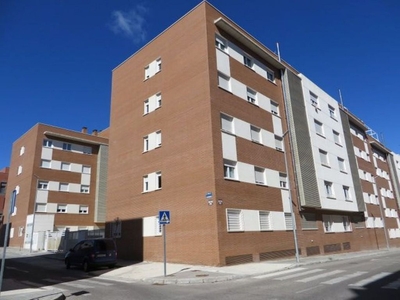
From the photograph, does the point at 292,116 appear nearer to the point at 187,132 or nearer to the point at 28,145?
the point at 187,132

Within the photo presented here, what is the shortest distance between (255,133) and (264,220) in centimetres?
591

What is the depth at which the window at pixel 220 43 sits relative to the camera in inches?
828

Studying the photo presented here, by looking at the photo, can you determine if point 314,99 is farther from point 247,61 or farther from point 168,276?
point 168,276

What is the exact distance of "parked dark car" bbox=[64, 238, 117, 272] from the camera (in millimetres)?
16406

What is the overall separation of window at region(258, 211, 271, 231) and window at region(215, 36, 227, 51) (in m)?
11.1

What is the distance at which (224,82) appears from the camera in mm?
20562

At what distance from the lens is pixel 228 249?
1653 cm

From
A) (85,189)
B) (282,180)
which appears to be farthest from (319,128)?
(85,189)

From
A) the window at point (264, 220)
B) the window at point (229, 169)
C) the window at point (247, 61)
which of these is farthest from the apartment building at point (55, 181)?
the window at point (247, 61)

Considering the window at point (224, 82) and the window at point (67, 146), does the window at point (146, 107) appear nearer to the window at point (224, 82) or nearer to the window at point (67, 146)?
the window at point (224, 82)

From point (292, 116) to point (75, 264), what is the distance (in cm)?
1851

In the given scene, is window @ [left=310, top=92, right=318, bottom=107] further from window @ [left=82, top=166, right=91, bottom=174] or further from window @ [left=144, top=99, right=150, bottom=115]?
window @ [left=82, top=166, right=91, bottom=174]

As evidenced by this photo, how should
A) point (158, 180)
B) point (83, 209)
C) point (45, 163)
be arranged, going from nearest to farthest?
point (158, 180) < point (45, 163) < point (83, 209)

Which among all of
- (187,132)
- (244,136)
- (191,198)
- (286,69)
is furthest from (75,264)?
(286,69)
